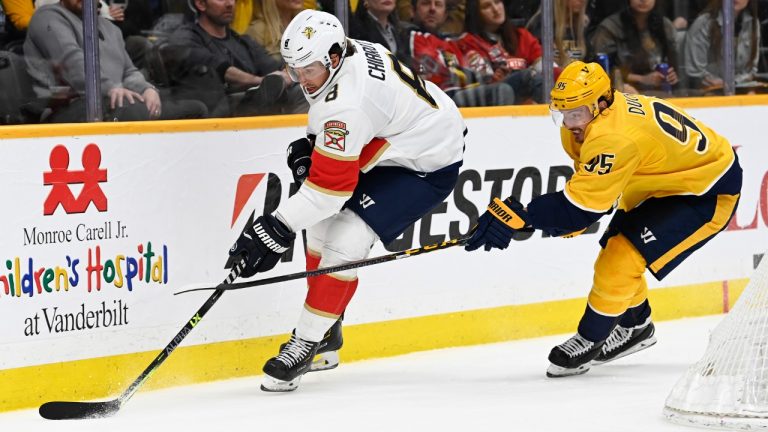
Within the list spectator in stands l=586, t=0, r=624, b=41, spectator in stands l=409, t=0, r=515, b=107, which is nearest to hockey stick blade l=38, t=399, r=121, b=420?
spectator in stands l=409, t=0, r=515, b=107

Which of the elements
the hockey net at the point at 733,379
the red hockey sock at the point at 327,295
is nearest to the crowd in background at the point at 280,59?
the red hockey sock at the point at 327,295

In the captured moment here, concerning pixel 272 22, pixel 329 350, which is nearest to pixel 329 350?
pixel 329 350

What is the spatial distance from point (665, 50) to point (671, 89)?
178 millimetres

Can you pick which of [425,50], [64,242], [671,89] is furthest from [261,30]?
[671,89]

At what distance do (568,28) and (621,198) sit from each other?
1294 millimetres

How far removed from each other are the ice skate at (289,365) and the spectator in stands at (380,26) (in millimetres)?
1287

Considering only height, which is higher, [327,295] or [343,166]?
[343,166]

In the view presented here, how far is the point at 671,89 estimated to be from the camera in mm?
5887

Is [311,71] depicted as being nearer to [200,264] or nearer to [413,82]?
[413,82]

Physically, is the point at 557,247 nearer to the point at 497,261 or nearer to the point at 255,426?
the point at 497,261

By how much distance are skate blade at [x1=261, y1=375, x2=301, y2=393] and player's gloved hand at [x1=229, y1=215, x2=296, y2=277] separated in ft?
1.28

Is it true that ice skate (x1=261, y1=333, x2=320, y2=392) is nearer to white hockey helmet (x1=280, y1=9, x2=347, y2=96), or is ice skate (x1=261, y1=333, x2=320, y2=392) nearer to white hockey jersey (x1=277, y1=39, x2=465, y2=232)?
white hockey jersey (x1=277, y1=39, x2=465, y2=232)

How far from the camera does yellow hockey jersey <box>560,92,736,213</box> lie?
4.03 metres

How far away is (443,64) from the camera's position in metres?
5.29
